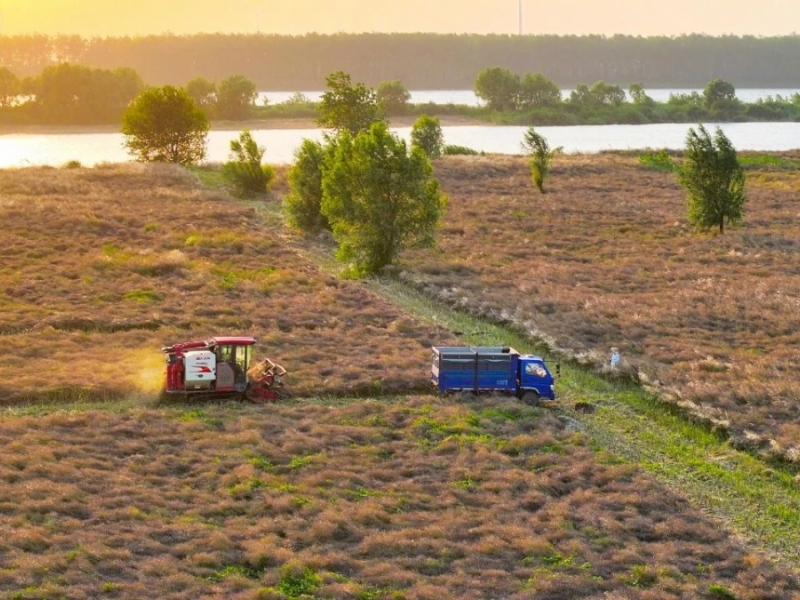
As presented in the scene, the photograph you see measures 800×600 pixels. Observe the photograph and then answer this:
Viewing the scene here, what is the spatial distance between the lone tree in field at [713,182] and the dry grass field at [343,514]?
40.6 metres

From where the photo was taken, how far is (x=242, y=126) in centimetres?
17538

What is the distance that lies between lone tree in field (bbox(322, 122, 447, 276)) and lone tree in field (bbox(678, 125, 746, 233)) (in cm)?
2092

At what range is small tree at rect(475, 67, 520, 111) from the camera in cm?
19338

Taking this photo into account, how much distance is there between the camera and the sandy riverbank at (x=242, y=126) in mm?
160000

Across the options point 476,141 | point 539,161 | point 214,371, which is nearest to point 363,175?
point 214,371

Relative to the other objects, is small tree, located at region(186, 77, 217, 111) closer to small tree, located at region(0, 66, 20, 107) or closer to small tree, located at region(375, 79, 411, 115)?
small tree, located at region(0, 66, 20, 107)

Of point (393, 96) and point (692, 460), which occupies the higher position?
A: point (393, 96)

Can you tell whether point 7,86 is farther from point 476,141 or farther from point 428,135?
point 428,135

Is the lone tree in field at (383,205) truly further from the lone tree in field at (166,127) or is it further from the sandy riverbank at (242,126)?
the sandy riverbank at (242,126)

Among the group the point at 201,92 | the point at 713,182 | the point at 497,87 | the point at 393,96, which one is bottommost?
the point at 713,182

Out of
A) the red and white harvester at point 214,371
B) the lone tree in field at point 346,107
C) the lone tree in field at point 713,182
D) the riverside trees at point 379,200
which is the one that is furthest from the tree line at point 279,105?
the red and white harvester at point 214,371

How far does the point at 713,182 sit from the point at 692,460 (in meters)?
42.3

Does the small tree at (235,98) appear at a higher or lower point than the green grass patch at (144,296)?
higher

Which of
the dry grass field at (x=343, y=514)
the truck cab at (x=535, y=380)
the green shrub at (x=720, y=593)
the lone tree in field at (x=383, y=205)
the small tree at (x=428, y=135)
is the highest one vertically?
the small tree at (x=428, y=135)
